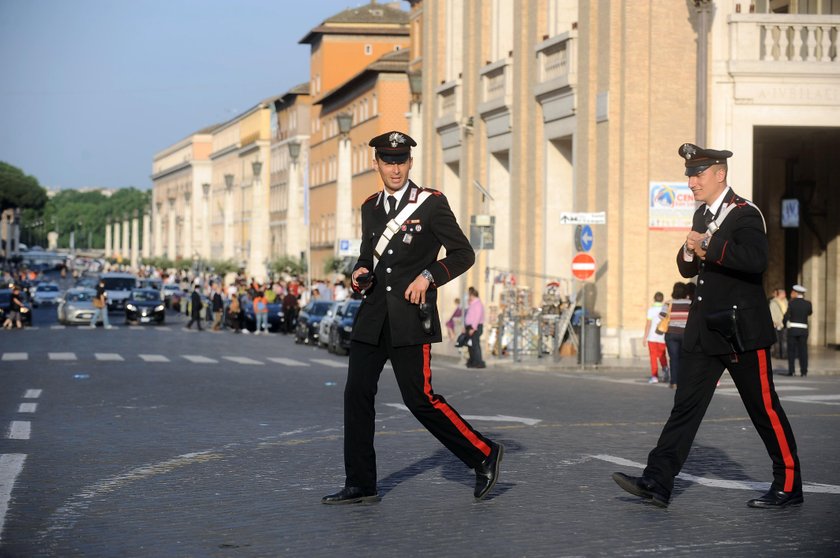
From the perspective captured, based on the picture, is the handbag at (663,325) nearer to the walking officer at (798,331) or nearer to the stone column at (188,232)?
the walking officer at (798,331)

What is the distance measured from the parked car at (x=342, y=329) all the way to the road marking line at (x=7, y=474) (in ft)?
83.0

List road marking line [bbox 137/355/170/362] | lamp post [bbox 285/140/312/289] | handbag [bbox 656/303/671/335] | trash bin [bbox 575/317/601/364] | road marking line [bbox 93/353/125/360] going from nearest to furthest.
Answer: handbag [bbox 656/303/671/335] < trash bin [bbox 575/317/601/364] < road marking line [bbox 137/355/170/362] < road marking line [bbox 93/353/125/360] < lamp post [bbox 285/140/312/289]

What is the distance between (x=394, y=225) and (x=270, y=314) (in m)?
50.5

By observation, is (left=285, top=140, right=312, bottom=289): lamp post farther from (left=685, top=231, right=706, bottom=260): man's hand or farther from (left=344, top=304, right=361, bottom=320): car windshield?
(left=685, top=231, right=706, bottom=260): man's hand

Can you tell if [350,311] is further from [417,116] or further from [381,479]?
[381,479]

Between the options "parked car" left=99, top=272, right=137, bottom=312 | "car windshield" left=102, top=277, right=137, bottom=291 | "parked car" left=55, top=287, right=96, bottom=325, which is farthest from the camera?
"car windshield" left=102, top=277, right=137, bottom=291

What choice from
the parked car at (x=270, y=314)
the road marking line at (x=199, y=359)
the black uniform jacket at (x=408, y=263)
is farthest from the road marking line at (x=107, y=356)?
the black uniform jacket at (x=408, y=263)

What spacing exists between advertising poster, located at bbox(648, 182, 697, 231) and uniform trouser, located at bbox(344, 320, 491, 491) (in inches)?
857

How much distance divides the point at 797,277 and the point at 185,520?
1301 inches

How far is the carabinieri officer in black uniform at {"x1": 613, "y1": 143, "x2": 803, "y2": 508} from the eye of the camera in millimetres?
9258

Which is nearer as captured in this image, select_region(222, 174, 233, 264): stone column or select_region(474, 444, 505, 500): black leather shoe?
select_region(474, 444, 505, 500): black leather shoe

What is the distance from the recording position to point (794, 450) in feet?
30.8

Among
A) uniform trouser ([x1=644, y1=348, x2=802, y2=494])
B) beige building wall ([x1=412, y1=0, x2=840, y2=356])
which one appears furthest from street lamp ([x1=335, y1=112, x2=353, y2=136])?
uniform trouser ([x1=644, y1=348, x2=802, y2=494])

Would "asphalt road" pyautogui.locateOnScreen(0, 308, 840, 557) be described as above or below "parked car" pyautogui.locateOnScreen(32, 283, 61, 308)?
below
